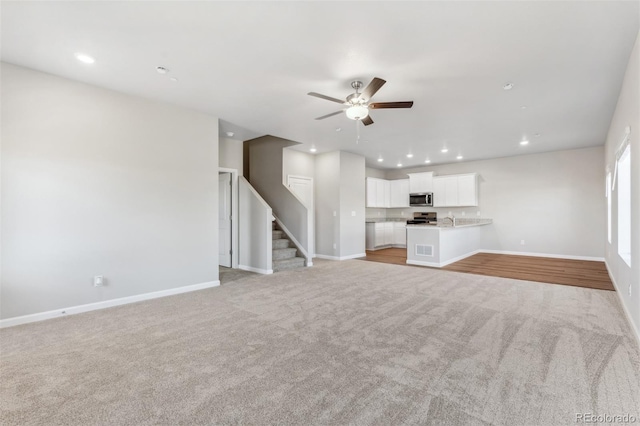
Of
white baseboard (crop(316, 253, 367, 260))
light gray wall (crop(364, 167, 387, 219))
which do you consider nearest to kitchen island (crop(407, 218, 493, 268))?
white baseboard (crop(316, 253, 367, 260))

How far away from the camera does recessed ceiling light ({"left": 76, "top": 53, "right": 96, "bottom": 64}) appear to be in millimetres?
2908

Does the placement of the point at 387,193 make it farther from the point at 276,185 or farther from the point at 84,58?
the point at 84,58

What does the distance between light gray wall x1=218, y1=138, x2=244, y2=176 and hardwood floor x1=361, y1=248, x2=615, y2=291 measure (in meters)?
A: 3.92

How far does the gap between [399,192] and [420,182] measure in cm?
89

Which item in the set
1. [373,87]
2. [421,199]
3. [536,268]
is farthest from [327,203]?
[536,268]

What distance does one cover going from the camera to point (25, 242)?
3158 millimetres

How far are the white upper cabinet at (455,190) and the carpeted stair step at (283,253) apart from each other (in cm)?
512

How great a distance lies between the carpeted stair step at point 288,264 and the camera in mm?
5973

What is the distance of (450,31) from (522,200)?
23.1 ft

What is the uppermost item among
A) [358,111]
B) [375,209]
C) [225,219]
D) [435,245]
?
[358,111]

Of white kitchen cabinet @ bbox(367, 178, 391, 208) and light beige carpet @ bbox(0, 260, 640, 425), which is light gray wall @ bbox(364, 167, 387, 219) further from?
light beige carpet @ bbox(0, 260, 640, 425)

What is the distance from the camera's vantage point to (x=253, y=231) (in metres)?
5.92

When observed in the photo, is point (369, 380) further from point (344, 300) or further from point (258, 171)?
point (258, 171)

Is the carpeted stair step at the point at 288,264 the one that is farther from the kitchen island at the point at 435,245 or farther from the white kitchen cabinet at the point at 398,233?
the white kitchen cabinet at the point at 398,233
